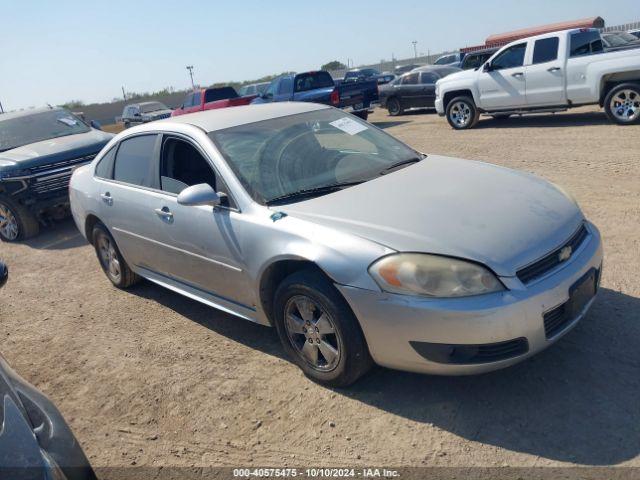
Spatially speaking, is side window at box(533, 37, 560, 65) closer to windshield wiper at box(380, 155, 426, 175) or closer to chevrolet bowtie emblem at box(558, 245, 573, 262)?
windshield wiper at box(380, 155, 426, 175)

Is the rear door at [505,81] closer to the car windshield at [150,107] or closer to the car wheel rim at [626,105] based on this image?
the car wheel rim at [626,105]

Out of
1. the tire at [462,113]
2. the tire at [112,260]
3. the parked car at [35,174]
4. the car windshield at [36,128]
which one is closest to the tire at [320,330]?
the tire at [112,260]

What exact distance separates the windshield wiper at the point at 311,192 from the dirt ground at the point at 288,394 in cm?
111

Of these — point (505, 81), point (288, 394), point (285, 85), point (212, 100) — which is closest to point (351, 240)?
point (288, 394)

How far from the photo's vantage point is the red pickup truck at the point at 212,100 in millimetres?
17438

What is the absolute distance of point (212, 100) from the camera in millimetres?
18266

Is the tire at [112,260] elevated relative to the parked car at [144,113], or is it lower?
lower

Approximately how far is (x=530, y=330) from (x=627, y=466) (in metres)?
0.72

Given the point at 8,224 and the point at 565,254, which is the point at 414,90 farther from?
the point at 565,254

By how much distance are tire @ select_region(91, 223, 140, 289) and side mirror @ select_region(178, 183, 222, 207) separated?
6.26 feet

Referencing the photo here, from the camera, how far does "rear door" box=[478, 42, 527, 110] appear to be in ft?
39.2

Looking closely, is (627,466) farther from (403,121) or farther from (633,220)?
(403,121)

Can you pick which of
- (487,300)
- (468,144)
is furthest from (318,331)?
(468,144)

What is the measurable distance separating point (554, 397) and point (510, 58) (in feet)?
35.0
